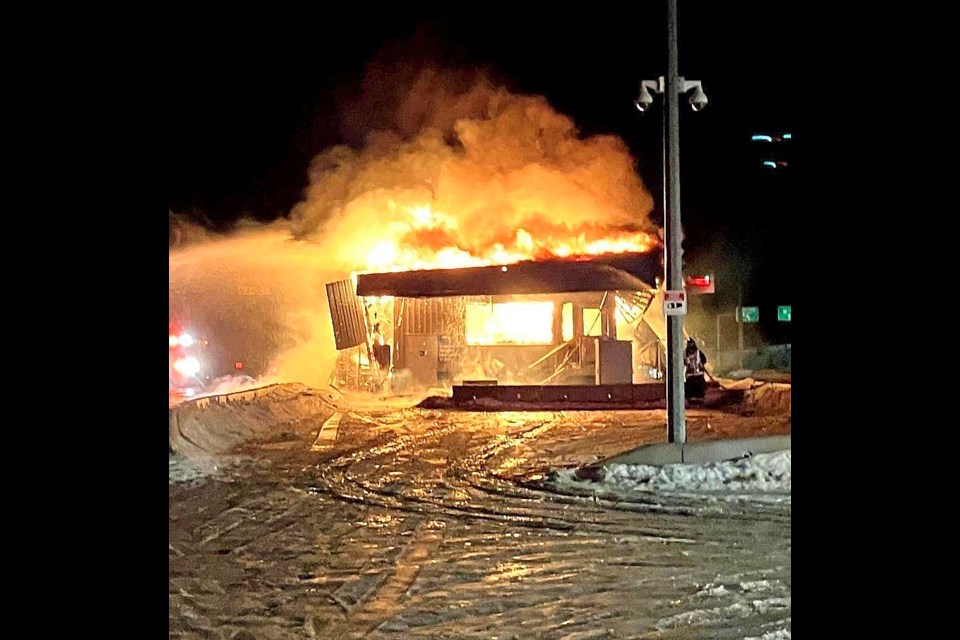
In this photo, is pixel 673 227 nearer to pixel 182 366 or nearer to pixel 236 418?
pixel 236 418

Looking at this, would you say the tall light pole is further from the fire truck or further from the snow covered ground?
the fire truck

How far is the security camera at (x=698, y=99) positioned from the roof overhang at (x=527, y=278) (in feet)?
35.0

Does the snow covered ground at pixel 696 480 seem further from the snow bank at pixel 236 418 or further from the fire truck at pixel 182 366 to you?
the fire truck at pixel 182 366

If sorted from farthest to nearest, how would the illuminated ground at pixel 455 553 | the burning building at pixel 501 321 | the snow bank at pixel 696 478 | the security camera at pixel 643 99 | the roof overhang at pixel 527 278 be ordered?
the burning building at pixel 501 321 → the roof overhang at pixel 527 278 → the security camera at pixel 643 99 → the snow bank at pixel 696 478 → the illuminated ground at pixel 455 553

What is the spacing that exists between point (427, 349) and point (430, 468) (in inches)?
503

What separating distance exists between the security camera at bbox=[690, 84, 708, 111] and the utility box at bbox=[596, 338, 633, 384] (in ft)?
35.6

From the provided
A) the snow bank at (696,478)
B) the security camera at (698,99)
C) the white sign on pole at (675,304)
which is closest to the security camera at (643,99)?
the security camera at (698,99)

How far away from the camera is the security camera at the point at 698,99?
39.9 ft

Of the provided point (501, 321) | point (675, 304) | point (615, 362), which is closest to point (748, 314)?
point (501, 321)

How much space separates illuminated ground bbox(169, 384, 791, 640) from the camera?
5.92m

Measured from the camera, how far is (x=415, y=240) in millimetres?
26203

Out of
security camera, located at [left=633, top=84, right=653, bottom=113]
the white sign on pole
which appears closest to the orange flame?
security camera, located at [left=633, top=84, right=653, bottom=113]

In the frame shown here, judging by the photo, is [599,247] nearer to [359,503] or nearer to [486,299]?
[486,299]
